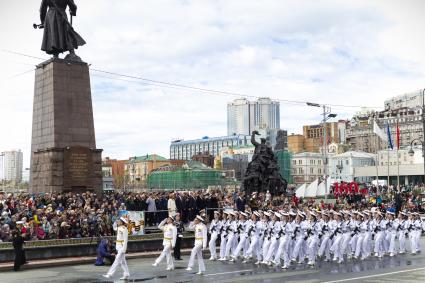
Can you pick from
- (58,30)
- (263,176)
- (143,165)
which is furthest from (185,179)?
(58,30)

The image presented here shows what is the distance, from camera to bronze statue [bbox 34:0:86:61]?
91.8 ft

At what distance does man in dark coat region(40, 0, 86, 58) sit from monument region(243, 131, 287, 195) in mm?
15233

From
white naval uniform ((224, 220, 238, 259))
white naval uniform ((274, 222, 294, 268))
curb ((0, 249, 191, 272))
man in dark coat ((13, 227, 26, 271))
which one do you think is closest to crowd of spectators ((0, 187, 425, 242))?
man in dark coat ((13, 227, 26, 271))

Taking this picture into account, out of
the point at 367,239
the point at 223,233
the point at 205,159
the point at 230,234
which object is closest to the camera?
the point at 230,234

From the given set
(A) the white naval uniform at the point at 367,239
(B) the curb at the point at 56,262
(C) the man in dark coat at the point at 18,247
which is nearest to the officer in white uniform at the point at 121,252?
(C) the man in dark coat at the point at 18,247

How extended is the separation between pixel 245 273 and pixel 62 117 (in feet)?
44.5

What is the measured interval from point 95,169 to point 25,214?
697cm

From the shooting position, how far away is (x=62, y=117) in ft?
89.4

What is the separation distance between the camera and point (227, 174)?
484ft

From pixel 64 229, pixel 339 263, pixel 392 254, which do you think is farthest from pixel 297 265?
pixel 64 229

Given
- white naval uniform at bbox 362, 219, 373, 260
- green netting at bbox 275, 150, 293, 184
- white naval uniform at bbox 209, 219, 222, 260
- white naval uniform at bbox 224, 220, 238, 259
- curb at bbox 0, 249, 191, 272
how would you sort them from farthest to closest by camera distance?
green netting at bbox 275, 150, 293, 184 → white naval uniform at bbox 362, 219, 373, 260 → white naval uniform at bbox 209, 219, 222, 260 → white naval uniform at bbox 224, 220, 238, 259 → curb at bbox 0, 249, 191, 272

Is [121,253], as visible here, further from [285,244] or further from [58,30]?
[58,30]

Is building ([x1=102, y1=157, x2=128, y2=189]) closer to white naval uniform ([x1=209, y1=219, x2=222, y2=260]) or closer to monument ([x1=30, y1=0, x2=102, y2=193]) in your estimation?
monument ([x1=30, y1=0, x2=102, y2=193])

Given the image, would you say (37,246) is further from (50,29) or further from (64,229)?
(50,29)
